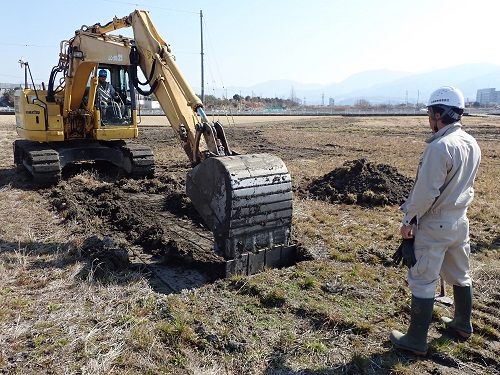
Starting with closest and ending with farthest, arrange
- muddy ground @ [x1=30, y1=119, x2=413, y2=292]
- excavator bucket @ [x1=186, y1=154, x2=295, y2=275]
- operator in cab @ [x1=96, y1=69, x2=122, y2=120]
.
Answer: excavator bucket @ [x1=186, y1=154, x2=295, y2=275], muddy ground @ [x1=30, y1=119, x2=413, y2=292], operator in cab @ [x1=96, y1=69, x2=122, y2=120]

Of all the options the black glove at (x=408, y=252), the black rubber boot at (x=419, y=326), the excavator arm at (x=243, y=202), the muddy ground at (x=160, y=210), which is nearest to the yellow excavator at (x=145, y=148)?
the excavator arm at (x=243, y=202)

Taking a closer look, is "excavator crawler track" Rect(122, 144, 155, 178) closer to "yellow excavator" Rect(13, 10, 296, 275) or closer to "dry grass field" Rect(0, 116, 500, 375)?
"yellow excavator" Rect(13, 10, 296, 275)

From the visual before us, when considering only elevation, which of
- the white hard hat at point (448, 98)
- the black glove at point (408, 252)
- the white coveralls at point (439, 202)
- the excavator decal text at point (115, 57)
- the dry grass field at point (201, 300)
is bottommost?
the dry grass field at point (201, 300)

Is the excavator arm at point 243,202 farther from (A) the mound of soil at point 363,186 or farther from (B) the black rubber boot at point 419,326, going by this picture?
(A) the mound of soil at point 363,186

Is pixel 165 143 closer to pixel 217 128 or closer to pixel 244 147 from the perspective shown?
pixel 244 147

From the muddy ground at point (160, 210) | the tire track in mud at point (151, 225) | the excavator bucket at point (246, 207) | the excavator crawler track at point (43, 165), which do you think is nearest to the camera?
the excavator bucket at point (246, 207)

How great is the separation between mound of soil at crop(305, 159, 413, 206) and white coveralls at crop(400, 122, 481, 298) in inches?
201

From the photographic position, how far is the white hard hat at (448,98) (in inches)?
147

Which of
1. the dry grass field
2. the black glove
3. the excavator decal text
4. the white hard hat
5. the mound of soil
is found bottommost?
the dry grass field

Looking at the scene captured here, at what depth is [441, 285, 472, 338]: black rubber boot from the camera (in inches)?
159

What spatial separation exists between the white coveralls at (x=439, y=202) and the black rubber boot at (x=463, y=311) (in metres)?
0.41

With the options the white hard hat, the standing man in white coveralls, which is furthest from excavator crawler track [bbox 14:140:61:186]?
the white hard hat

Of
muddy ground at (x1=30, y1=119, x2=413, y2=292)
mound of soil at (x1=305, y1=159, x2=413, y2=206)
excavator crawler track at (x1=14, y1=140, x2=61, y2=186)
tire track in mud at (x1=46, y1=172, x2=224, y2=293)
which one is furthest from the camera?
excavator crawler track at (x1=14, y1=140, x2=61, y2=186)

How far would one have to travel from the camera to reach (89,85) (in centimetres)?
1071
